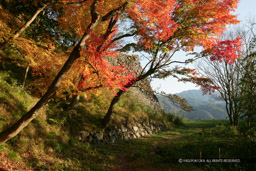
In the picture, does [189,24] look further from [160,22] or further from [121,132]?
[121,132]

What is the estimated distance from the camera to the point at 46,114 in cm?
730

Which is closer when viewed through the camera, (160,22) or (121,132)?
(160,22)

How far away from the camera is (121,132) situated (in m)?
10.1

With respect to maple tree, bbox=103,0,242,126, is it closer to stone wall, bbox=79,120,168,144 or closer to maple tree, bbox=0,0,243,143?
maple tree, bbox=0,0,243,143

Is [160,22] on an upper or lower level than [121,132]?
upper

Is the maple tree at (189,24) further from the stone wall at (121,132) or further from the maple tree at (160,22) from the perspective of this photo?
the stone wall at (121,132)

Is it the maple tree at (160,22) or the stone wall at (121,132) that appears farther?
the stone wall at (121,132)

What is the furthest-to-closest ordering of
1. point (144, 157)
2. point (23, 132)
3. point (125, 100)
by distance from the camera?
1. point (125, 100)
2. point (144, 157)
3. point (23, 132)

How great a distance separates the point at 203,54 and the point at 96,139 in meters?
7.77

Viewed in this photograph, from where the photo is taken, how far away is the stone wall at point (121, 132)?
8266 mm

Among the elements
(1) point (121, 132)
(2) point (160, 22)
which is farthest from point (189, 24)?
(1) point (121, 132)

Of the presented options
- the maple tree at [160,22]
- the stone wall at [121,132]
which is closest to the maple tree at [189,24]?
the maple tree at [160,22]

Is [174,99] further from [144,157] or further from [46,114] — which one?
[46,114]

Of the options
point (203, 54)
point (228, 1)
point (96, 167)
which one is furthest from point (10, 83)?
point (228, 1)
